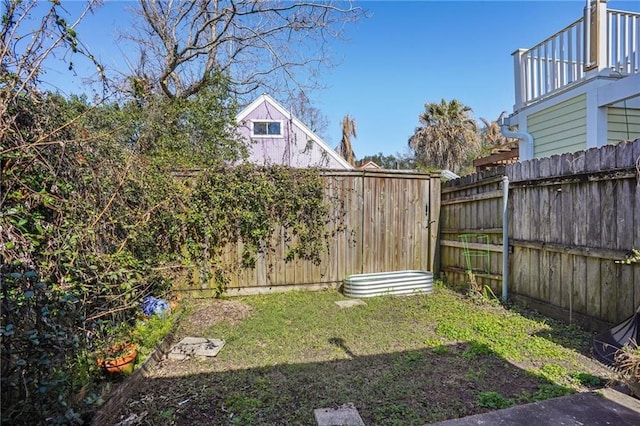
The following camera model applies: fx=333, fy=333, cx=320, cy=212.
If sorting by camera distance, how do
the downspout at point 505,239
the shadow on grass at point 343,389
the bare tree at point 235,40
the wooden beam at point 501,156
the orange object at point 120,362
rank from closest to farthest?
the shadow on grass at point 343,389
the orange object at point 120,362
the downspout at point 505,239
the bare tree at point 235,40
the wooden beam at point 501,156

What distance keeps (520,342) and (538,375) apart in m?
0.68

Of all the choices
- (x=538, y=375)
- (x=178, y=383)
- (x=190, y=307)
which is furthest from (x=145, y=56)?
(x=538, y=375)

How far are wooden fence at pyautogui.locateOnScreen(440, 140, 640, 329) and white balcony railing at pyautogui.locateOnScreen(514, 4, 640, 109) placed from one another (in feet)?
7.27

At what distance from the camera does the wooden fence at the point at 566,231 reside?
9.92 feet

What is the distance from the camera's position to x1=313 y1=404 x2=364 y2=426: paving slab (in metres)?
2.04

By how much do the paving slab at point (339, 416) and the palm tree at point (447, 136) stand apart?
1558 centimetres

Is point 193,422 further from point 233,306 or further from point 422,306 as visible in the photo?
point 422,306

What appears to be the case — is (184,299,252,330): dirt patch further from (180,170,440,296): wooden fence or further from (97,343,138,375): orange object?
(97,343,138,375): orange object

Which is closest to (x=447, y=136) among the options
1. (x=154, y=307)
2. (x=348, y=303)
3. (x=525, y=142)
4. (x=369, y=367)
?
(x=525, y=142)

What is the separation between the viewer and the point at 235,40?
7.65 meters

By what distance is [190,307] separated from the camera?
4.55 meters

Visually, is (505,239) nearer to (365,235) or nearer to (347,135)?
(365,235)

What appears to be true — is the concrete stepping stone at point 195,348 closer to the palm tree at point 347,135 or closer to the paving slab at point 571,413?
the paving slab at point 571,413

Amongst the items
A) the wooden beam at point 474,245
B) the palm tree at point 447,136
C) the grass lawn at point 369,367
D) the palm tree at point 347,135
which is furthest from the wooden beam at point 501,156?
the palm tree at point 347,135
